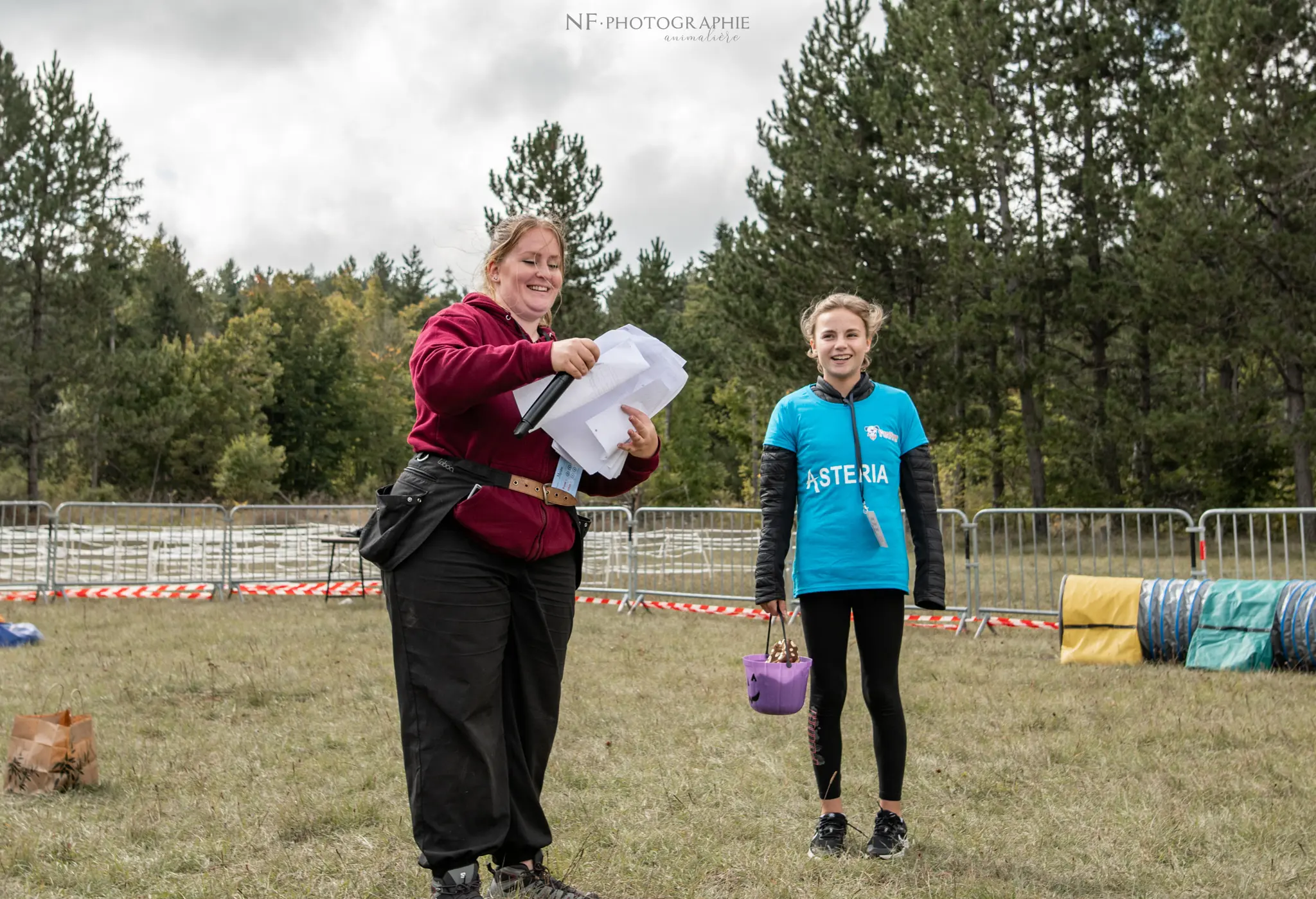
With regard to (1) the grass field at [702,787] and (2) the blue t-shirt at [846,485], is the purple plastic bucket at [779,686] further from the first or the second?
(1) the grass field at [702,787]

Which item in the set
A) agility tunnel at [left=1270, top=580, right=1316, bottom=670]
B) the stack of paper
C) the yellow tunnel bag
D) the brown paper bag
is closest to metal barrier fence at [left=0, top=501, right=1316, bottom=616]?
the yellow tunnel bag

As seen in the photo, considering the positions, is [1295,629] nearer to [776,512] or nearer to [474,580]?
[776,512]

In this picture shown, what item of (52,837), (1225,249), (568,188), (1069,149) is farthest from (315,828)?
(568,188)

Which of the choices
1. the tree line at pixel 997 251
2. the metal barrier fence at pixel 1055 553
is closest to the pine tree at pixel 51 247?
the tree line at pixel 997 251

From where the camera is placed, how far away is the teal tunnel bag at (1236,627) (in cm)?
711

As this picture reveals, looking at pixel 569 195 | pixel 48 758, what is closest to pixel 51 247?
pixel 569 195

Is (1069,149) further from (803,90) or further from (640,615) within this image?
(640,615)

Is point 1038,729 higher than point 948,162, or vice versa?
point 948,162

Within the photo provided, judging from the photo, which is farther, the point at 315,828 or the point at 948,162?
the point at 948,162

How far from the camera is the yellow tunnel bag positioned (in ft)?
25.2

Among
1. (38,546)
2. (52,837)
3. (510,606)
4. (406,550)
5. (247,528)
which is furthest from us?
(247,528)

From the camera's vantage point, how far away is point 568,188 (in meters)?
30.7

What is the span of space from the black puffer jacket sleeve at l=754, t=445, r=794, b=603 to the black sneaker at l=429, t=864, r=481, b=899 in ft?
4.49

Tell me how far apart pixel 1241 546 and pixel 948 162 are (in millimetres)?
13713
